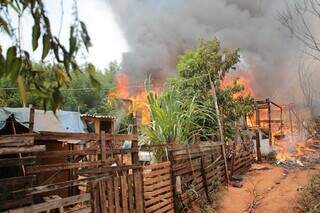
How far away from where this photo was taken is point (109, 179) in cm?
645

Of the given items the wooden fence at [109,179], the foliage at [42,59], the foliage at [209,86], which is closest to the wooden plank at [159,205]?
the wooden fence at [109,179]

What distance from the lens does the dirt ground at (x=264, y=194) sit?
10.0 m

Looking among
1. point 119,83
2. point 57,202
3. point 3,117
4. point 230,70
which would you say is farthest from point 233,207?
point 119,83

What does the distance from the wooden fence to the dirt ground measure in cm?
62

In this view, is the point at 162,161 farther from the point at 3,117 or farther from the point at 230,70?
the point at 230,70

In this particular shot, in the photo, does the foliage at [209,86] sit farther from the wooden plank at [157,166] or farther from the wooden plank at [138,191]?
the wooden plank at [138,191]

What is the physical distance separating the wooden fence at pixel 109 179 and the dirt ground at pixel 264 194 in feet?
2.03

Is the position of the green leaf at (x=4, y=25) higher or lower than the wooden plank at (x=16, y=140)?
higher

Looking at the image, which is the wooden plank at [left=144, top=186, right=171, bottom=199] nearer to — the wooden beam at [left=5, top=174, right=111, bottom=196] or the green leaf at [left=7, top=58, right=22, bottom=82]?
the wooden beam at [left=5, top=174, right=111, bottom=196]

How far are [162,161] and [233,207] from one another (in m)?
2.54

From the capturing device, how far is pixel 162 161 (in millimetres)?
8797

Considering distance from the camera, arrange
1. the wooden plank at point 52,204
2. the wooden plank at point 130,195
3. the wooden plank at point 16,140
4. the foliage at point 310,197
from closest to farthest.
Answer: the wooden plank at point 52,204 < the wooden plank at point 16,140 < the wooden plank at point 130,195 < the foliage at point 310,197

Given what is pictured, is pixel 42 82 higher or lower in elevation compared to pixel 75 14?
lower

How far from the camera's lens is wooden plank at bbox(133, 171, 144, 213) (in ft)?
23.3
